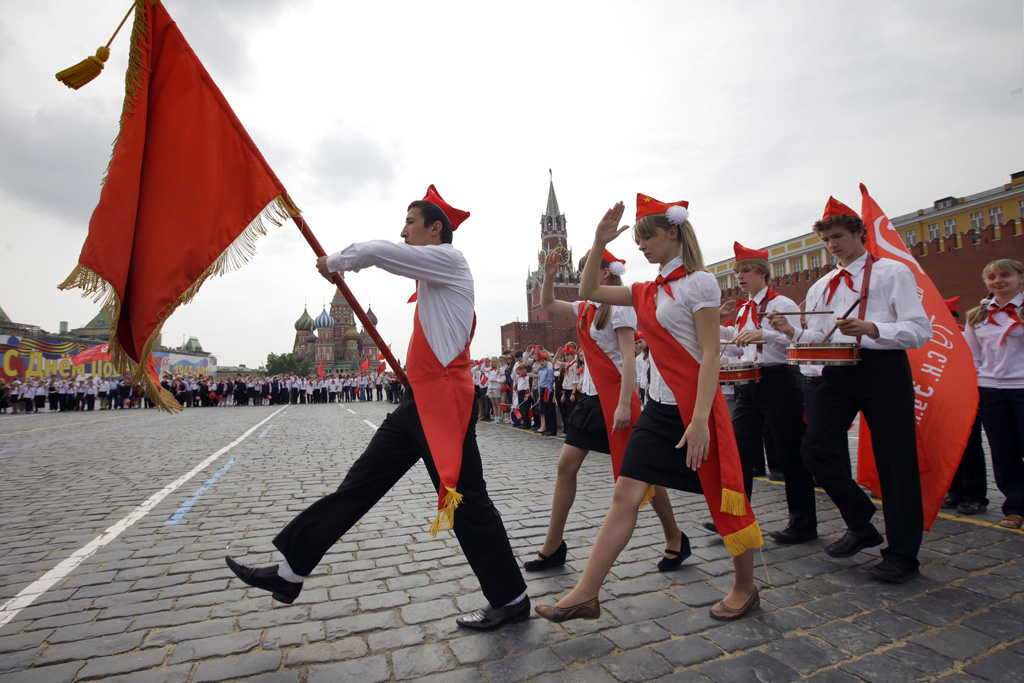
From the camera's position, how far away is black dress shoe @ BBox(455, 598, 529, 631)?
2.80m

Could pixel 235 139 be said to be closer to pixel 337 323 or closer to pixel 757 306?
pixel 757 306

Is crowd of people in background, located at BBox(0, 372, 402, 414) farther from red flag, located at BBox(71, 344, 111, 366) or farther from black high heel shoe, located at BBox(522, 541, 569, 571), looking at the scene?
black high heel shoe, located at BBox(522, 541, 569, 571)

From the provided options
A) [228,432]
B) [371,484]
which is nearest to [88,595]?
[371,484]

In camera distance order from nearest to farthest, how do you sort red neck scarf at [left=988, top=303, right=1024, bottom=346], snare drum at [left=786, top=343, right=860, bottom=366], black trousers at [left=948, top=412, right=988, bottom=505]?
snare drum at [left=786, top=343, right=860, bottom=366]
red neck scarf at [left=988, top=303, right=1024, bottom=346]
black trousers at [left=948, top=412, right=988, bottom=505]

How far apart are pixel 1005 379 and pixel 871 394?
2118 mm

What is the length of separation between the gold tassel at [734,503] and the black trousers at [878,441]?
1333 mm

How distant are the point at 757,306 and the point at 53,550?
6.13 metres

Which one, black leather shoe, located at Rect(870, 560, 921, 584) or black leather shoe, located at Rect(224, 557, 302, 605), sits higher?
black leather shoe, located at Rect(224, 557, 302, 605)

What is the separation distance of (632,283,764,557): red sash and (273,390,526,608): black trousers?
3.55ft

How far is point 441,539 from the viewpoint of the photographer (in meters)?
4.43

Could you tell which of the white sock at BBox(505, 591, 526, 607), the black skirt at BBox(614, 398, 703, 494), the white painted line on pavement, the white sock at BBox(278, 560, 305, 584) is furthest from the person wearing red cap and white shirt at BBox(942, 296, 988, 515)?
the white painted line on pavement

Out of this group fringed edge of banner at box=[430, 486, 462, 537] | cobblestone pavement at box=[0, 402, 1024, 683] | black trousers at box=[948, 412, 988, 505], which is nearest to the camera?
cobblestone pavement at box=[0, 402, 1024, 683]

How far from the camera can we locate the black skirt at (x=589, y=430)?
3.79 metres

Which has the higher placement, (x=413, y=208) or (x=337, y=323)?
(x=337, y=323)
